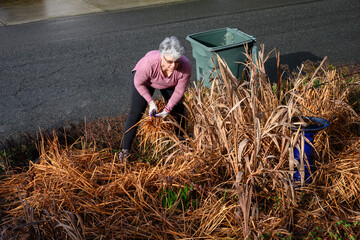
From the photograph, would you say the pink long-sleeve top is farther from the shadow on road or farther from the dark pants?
the shadow on road

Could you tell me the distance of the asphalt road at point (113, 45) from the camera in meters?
6.15

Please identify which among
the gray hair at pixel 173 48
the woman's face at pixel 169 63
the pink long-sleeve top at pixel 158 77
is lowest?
the pink long-sleeve top at pixel 158 77

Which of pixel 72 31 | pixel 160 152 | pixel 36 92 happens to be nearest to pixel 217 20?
pixel 72 31

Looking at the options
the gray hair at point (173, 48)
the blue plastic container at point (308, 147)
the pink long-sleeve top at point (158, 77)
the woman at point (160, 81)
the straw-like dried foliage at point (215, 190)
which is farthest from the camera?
the pink long-sleeve top at point (158, 77)

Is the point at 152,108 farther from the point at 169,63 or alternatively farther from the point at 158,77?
the point at 169,63

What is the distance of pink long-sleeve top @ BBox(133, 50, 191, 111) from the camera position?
3.88 meters

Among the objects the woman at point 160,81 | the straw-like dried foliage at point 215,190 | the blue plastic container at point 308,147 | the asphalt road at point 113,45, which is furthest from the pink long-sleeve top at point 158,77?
the asphalt road at point 113,45

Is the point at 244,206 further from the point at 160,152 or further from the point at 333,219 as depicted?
the point at 160,152

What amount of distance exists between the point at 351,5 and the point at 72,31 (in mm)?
7809

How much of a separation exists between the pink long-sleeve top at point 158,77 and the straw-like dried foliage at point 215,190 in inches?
18.6

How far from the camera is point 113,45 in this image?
28.3 ft

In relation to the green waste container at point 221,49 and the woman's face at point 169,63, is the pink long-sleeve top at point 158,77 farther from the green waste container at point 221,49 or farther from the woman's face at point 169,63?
the green waste container at point 221,49

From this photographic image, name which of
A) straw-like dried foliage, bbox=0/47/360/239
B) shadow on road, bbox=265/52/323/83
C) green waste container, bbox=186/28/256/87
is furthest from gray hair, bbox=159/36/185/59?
shadow on road, bbox=265/52/323/83

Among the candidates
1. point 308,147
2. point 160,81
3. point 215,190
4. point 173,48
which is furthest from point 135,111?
point 308,147
